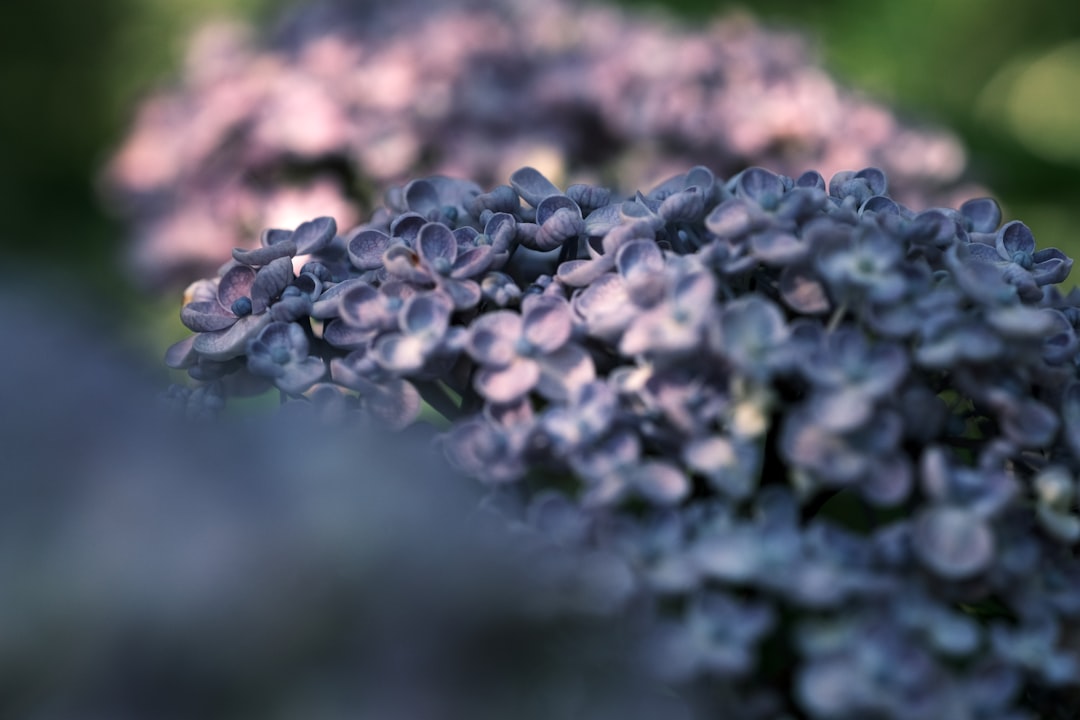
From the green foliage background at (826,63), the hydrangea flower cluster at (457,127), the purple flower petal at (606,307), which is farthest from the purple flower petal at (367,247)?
the green foliage background at (826,63)

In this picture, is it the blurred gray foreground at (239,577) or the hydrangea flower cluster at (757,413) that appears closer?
the blurred gray foreground at (239,577)

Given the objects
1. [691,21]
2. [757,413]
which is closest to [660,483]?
[757,413]

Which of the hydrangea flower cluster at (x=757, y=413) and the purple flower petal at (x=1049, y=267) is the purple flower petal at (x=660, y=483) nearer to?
the hydrangea flower cluster at (x=757, y=413)

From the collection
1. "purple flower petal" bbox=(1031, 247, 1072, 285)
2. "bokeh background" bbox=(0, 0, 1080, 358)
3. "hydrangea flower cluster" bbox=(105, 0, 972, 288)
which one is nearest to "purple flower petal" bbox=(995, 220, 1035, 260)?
"purple flower petal" bbox=(1031, 247, 1072, 285)

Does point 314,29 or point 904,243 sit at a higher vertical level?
point 314,29

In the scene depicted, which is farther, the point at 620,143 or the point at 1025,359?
the point at 620,143

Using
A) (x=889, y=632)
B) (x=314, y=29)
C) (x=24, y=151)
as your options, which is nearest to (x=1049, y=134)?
(x=314, y=29)

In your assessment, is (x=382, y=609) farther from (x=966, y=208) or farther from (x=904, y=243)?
(x=966, y=208)
